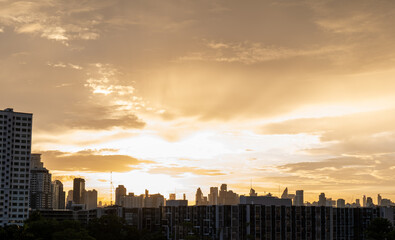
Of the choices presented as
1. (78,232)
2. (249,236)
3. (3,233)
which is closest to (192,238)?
(249,236)

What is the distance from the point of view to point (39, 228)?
180125 mm

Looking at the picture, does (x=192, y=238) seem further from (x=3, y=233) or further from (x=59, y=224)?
(x=3, y=233)

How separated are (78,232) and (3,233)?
24920 mm

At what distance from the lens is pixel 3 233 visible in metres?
156

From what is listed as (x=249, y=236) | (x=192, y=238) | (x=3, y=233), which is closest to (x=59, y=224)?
(x=3, y=233)

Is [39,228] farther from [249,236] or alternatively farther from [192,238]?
[249,236]

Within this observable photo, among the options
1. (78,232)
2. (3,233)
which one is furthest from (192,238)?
(3,233)

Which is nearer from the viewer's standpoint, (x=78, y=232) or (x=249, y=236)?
(x=78, y=232)

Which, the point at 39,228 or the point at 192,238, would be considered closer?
the point at 39,228

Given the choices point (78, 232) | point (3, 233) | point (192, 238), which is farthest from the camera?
point (192, 238)

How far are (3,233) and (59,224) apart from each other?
28.0 m

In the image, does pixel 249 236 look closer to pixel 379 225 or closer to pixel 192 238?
pixel 192 238

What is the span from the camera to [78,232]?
173 meters

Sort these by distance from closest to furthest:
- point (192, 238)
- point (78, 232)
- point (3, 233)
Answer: point (3, 233) → point (78, 232) → point (192, 238)
